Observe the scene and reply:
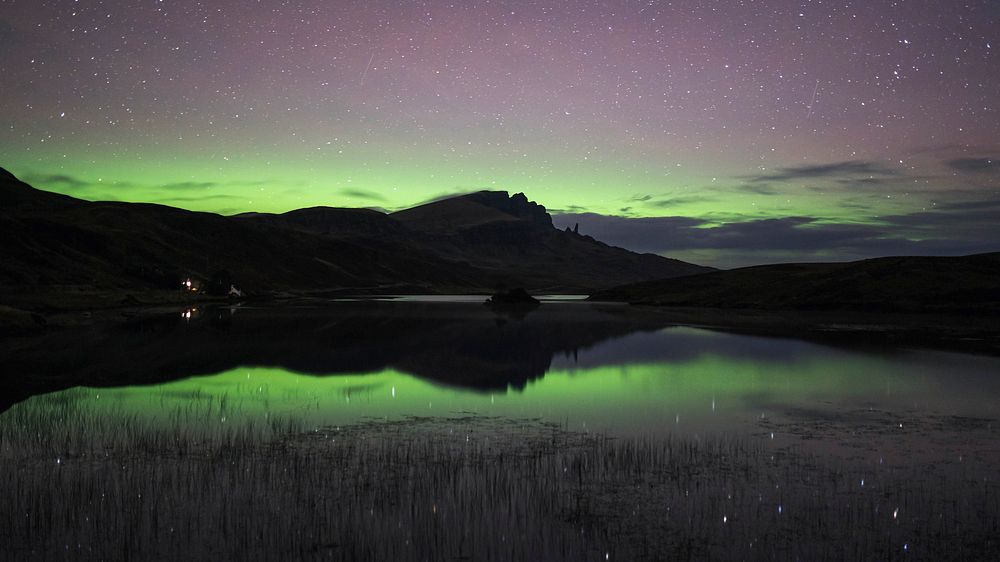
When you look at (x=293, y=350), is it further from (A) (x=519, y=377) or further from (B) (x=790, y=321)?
(B) (x=790, y=321)

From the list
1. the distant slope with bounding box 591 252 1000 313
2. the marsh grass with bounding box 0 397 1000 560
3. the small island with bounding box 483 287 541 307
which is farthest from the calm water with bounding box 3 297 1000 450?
the small island with bounding box 483 287 541 307

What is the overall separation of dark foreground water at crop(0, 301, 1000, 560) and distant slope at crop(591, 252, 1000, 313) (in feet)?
228

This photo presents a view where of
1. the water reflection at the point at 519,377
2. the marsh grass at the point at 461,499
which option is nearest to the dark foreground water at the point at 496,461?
the marsh grass at the point at 461,499

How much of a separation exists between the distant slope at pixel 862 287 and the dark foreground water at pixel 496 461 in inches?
2737

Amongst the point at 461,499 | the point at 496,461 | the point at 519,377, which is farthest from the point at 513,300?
the point at 461,499

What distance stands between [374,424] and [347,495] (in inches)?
386

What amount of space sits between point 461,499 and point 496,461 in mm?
3913

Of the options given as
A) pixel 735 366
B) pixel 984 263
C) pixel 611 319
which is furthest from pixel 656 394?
pixel 984 263

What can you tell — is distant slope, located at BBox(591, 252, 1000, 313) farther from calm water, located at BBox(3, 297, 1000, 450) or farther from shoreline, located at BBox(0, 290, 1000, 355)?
calm water, located at BBox(3, 297, 1000, 450)

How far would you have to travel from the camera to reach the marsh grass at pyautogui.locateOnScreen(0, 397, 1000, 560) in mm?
14008

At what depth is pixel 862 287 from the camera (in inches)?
4756

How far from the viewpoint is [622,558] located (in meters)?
13.5

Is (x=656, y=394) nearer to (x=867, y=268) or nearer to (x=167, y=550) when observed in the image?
(x=167, y=550)

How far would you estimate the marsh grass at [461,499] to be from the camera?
14.0 meters
